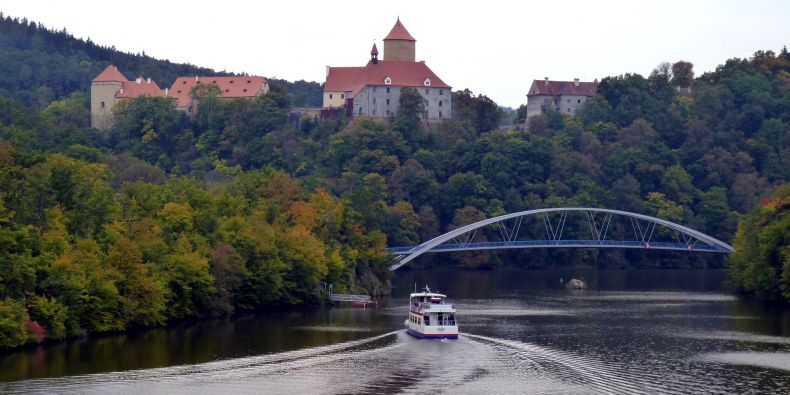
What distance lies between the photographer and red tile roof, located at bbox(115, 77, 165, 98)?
480ft

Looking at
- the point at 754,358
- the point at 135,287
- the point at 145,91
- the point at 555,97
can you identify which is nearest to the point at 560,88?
the point at 555,97

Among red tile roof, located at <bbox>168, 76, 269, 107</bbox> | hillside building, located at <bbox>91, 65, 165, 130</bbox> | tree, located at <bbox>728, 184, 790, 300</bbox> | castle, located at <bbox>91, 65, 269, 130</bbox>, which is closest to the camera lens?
tree, located at <bbox>728, 184, 790, 300</bbox>

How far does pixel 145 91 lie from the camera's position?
5802 inches

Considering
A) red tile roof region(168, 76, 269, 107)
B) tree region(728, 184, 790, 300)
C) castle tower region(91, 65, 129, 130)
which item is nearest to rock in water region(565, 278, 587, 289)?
tree region(728, 184, 790, 300)

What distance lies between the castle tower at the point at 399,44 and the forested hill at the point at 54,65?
77.5 ft

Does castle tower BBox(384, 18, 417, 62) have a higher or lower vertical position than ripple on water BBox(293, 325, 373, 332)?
higher

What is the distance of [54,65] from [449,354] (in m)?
138

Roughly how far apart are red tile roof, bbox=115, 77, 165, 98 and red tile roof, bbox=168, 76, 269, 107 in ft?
5.83

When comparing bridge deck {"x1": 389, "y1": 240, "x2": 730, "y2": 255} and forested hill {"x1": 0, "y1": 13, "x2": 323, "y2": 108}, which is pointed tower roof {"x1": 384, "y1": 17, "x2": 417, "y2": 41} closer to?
forested hill {"x1": 0, "y1": 13, "x2": 323, "y2": 108}

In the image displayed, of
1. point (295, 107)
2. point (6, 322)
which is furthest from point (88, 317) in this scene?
point (295, 107)

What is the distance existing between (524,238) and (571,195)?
9440 millimetres

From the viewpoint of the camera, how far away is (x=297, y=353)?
53.0m

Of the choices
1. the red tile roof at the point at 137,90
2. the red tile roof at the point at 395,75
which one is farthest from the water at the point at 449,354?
the red tile roof at the point at 137,90

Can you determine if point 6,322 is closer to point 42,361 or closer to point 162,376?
point 42,361
